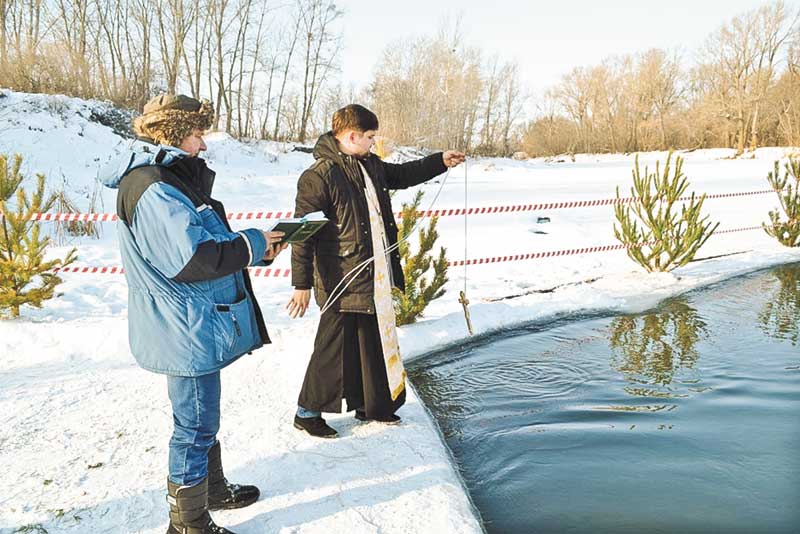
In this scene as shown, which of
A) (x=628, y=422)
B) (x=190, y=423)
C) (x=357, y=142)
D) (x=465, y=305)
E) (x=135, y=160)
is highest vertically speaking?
(x=357, y=142)

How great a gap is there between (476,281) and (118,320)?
4385 mm

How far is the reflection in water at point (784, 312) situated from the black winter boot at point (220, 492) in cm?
474

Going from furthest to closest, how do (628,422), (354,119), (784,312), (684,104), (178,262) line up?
(684,104) < (784,312) < (628,422) < (354,119) < (178,262)

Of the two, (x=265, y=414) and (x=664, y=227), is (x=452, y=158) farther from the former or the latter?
(x=664, y=227)

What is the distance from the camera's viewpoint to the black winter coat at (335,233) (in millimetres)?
3420

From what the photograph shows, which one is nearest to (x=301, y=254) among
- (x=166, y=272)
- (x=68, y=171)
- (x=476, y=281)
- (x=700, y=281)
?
(x=166, y=272)

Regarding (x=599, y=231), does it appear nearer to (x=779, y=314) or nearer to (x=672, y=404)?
(x=779, y=314)

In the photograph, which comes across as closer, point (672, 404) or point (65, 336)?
point (672, 404)

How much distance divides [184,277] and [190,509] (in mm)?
949

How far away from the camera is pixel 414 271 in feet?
19.1

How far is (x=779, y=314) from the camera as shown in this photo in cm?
639

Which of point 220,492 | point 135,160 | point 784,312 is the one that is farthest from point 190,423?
point 784,312

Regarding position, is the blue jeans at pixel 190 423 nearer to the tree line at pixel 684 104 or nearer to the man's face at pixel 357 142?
the man's face at pixel 357 142

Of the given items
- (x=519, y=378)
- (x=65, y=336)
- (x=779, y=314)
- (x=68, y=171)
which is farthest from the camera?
(x=68, y=171)
